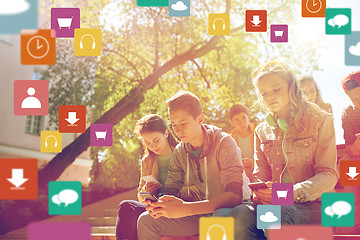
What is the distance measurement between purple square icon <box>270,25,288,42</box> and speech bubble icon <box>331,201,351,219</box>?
133 cm

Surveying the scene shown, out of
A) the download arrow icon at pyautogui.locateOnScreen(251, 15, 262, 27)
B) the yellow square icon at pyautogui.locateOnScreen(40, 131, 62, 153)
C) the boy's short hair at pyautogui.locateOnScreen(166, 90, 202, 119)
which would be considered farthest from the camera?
the yellow square icon at pyautogui.locateOnScreen(40, 131, 62, 153)

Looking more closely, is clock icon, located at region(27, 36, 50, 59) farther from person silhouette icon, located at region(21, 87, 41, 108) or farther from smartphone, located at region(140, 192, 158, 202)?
smartphone, located at region(140, 192, 158, 202)

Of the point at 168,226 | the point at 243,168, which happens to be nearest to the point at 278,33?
the point at 243,168

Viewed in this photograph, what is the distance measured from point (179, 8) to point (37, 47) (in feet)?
3.70

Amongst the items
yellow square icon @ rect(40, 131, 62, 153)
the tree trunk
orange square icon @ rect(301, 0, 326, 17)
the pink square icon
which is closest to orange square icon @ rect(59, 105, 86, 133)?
the pink square icon

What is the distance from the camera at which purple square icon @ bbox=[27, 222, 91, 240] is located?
2379 millimetres

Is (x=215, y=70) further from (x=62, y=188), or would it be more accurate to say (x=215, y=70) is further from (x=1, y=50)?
(x=62, y=188)

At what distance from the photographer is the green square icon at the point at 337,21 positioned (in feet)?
8.89

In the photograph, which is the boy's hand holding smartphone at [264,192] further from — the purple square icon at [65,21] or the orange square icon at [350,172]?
the purple square icon at [65,21]

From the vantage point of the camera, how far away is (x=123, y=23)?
9938mm

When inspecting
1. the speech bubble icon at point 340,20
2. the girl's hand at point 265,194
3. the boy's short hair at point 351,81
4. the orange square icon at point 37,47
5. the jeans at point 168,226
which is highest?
the speech bubble icon at point 340,20

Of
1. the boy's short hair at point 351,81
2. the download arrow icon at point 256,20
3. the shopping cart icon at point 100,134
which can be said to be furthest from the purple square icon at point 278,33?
the shopping cart icon at point 100,134

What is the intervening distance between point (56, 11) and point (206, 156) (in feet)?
5.95

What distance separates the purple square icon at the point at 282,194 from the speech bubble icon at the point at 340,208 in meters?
0.27
